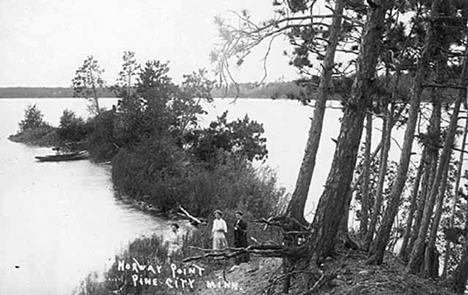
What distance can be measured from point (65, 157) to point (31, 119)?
335 inches

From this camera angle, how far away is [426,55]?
625 cm

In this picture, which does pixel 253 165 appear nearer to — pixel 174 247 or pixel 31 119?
pixel 174 247

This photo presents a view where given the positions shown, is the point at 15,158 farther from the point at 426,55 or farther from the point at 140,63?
the point at 426,55

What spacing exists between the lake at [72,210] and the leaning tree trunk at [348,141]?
1773 mm

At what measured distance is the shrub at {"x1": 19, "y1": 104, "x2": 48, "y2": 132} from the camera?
99.6 ft

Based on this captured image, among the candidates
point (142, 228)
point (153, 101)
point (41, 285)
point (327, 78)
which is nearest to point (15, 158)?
point (153, 101)

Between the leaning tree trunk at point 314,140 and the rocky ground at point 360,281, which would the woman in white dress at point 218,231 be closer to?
the rocky ground at point 360,281

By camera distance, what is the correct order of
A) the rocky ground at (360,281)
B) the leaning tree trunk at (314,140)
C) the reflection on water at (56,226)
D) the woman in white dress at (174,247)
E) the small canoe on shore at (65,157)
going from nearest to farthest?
the rocky ground at (360,281) < the leaning tree trunk at (314,140) < the reflection on water at (56,226) < the woman in white dress at (174,247) < the small canoe on shore at (65,157)

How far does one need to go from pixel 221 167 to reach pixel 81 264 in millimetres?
7375

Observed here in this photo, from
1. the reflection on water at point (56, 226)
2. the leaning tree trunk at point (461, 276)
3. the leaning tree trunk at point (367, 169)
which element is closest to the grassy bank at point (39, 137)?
the reflection on water at point (56, 226)

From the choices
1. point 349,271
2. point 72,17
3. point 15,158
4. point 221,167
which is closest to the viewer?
point 349,271

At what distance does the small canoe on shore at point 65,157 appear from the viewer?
22284mm

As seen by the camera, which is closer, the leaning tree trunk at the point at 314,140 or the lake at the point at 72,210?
the leaning tree trunk at the point at 314,140

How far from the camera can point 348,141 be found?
5559 millimetres
